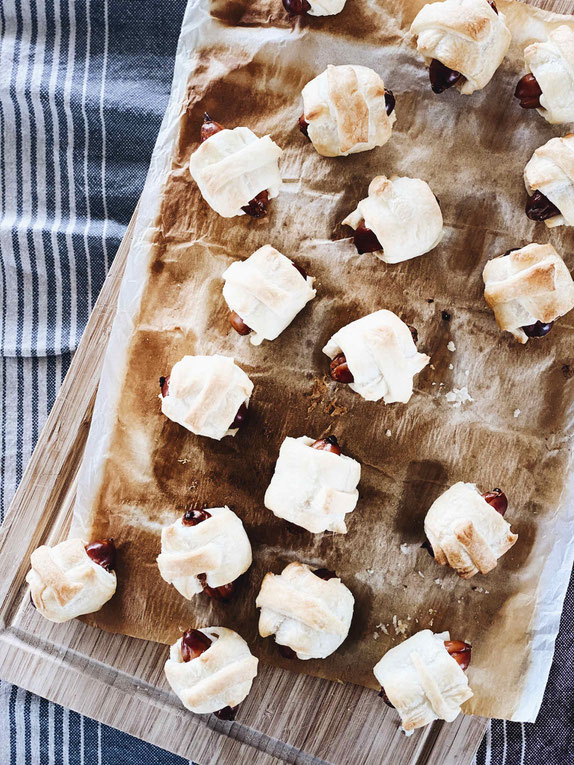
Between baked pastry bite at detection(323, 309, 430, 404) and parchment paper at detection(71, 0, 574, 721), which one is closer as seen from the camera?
baked pastry bite at detection(323, 309, 430, 404)

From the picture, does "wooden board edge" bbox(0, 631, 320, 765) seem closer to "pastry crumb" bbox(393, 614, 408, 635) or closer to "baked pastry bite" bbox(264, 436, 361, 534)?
"pastry crumb" bbox(393, 614, 408, 635)

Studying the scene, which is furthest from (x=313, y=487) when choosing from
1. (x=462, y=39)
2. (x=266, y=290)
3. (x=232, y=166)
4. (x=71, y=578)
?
(x=462, y=39)

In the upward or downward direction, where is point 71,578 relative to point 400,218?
downward

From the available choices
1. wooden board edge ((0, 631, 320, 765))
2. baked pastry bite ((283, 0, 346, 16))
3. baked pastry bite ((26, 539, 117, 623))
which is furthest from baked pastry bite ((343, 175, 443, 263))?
wooden board edge ((0, 631, 320, 765))

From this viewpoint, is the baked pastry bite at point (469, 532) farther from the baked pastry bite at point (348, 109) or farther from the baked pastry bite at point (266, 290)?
the baked pastry bite at point (348, 109)

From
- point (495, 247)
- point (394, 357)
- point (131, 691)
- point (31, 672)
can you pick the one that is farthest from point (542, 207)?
point (31, 672)

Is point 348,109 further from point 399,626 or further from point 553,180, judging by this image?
point 399,626

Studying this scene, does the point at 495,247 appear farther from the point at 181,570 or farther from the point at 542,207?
the point at 181,570
